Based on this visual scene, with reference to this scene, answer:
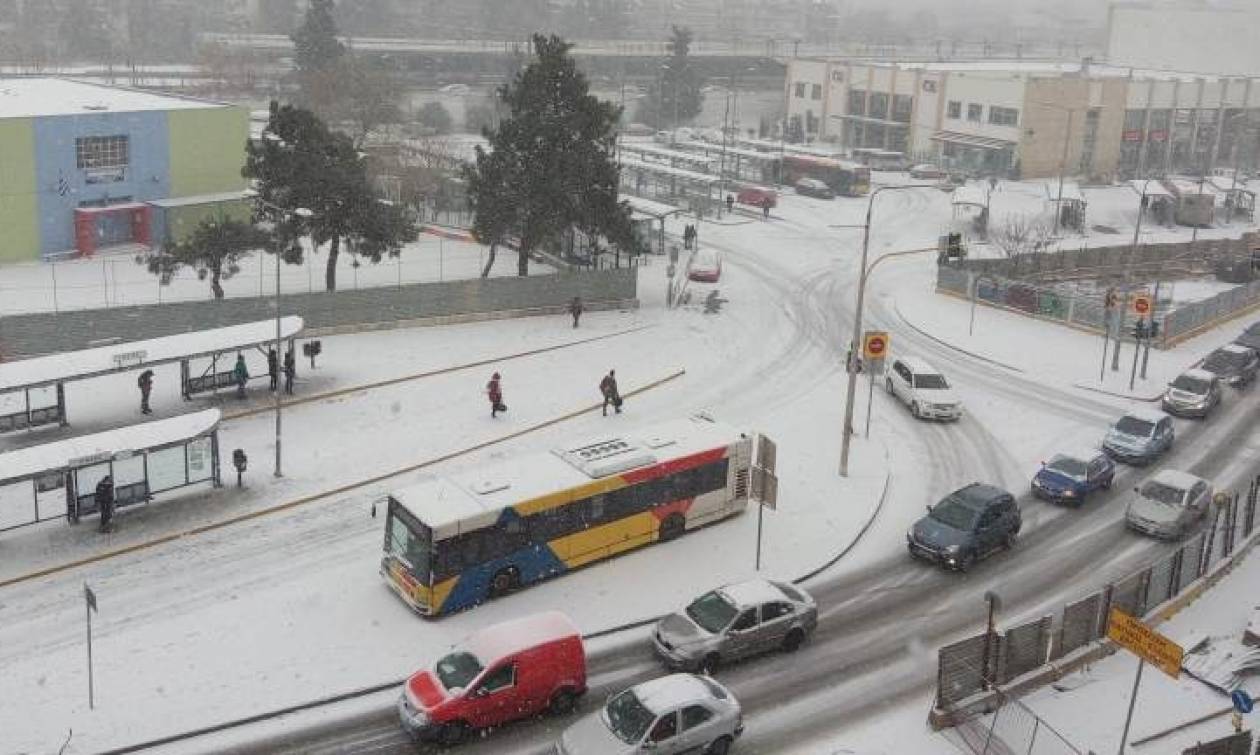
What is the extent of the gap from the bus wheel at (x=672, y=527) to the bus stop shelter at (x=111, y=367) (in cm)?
1446

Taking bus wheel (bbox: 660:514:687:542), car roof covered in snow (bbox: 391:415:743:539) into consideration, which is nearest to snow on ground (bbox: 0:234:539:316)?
car roof covered in snow (bbox: 391:415:743:539)

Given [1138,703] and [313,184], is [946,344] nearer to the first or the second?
[313,184]

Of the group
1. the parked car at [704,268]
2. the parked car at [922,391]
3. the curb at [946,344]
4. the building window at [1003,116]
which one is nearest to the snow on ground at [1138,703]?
the parked car at [922,391]

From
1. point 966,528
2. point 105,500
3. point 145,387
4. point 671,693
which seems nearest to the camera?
point 671,693

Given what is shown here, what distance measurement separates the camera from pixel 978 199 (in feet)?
230

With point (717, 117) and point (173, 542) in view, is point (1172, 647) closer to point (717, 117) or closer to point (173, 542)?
point (173, 542)

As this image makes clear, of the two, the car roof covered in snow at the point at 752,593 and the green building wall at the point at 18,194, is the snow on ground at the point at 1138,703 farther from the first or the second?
the green building wall at the point at 18,194

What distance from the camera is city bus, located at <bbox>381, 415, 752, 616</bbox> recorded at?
22641mm

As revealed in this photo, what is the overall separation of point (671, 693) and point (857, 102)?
93.2 meters

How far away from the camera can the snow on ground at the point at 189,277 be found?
149 feet

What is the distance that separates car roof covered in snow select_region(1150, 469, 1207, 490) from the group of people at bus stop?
22.4m

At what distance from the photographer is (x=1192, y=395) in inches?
1464

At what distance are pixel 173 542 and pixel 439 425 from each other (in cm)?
922

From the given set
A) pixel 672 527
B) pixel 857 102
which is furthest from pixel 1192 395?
pixel 857 102
